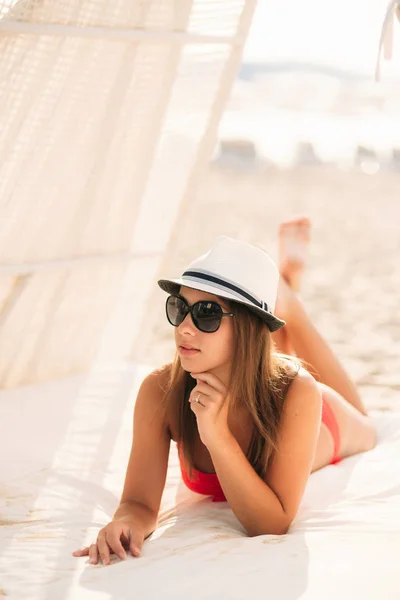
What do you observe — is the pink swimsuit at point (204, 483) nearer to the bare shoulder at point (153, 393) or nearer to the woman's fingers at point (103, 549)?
the bare shoulder at point (153, 393)

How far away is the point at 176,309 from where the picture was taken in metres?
2.09

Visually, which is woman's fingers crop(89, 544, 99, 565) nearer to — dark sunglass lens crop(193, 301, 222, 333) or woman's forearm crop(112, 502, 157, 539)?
woman's forearm crop(112, 502, 157, 539)

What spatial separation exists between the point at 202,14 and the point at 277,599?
2301mm

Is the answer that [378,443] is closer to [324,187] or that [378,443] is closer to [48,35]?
[48,35]

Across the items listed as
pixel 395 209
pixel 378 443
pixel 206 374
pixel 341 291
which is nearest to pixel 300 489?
pixel 206 374

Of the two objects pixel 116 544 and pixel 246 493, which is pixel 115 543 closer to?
pixel 116 544

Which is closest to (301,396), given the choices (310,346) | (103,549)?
(103,549)

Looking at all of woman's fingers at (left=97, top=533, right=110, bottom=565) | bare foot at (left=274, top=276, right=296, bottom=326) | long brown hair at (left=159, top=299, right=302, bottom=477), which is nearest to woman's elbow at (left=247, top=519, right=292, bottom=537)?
long brown hair at (left=159, top=299, right=302, bottom=477)

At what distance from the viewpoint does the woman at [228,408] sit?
2.01 meters

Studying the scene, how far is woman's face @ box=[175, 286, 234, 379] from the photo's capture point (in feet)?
6.77

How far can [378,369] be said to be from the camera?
5258 mm

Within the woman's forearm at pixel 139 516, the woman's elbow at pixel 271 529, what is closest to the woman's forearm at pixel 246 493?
the woman's elbow at pixel 271 529

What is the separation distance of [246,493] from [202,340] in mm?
400

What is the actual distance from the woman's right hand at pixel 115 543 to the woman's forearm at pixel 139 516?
0.10ft
